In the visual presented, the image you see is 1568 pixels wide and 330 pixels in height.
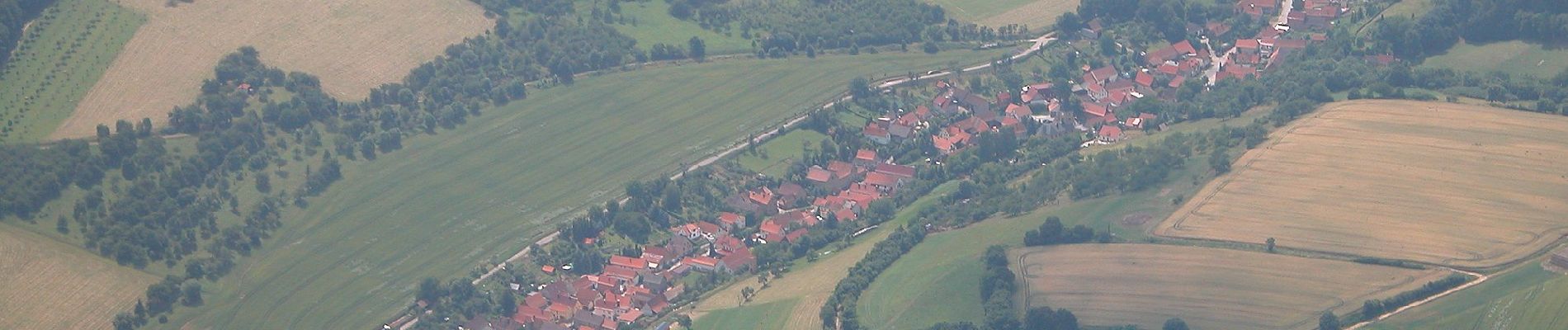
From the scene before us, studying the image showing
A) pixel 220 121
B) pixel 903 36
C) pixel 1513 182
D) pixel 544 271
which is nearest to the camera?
pixel 1513 182

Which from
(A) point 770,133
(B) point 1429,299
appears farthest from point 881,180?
(B) point 1429,299

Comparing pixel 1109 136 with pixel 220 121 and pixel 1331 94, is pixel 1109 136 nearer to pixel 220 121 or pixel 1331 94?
pixel 1331 94

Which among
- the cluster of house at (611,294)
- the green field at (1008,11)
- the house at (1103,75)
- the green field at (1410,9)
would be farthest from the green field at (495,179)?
the green field at (1410,9)

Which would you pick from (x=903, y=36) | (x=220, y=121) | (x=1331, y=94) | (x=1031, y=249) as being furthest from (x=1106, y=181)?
(x=220, y=121)

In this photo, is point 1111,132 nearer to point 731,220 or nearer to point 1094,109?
point 1094,109

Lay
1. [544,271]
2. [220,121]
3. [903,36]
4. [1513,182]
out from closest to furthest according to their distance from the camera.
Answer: [1513,182] < [544,271] < [220,121] < [903,36]

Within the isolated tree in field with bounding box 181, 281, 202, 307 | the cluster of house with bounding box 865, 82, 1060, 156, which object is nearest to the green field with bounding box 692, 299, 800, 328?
the cluster of house with bounding box 865, 82, 1060, 156

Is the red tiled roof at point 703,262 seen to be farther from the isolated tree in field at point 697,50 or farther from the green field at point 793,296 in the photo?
the isolated tree in field at point 697,50
